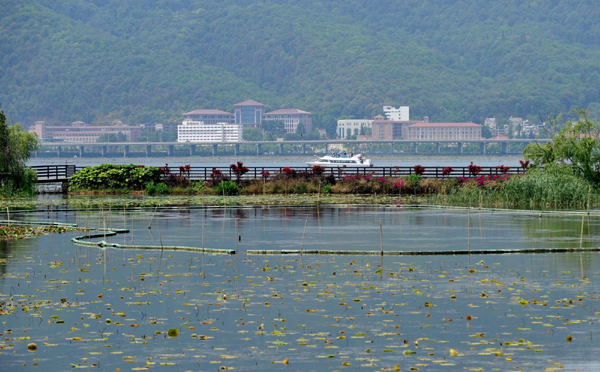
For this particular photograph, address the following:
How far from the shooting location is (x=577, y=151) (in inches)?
2005

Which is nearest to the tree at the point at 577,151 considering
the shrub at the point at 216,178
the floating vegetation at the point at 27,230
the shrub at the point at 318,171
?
the shrub at the point at 318,171

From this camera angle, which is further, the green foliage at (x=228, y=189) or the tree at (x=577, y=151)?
the green foliage at (x=228, y=189)

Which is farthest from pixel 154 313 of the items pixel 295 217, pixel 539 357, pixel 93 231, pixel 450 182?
pixel 450 182

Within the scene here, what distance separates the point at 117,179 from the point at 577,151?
3044 cm

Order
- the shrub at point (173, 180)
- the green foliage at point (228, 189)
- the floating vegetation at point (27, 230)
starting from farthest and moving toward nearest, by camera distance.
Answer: the shrub at point (173, 180) < the green foliage at point (228, 189) < the floating vegetation at point (27, 230)

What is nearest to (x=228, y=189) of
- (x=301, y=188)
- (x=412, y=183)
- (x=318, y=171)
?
(x=301, y=188)

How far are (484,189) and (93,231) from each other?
26.6 metres

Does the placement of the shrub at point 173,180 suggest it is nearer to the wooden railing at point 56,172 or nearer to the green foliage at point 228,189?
the green foliage at point 228,189

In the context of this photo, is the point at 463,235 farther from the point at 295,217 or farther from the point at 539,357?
the point at 539,357

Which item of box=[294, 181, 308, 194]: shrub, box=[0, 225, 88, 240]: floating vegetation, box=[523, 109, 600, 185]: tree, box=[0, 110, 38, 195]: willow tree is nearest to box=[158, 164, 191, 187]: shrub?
box=[294, 181, 308, 194]: shrub

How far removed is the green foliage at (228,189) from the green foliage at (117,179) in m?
5.64

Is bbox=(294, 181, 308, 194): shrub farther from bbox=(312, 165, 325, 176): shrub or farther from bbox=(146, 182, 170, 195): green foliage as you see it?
bbox=(146, 182, 170, 195): green foliage

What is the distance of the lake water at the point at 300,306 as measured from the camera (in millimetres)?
13984

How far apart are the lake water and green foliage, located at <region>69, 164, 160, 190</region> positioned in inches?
1274
